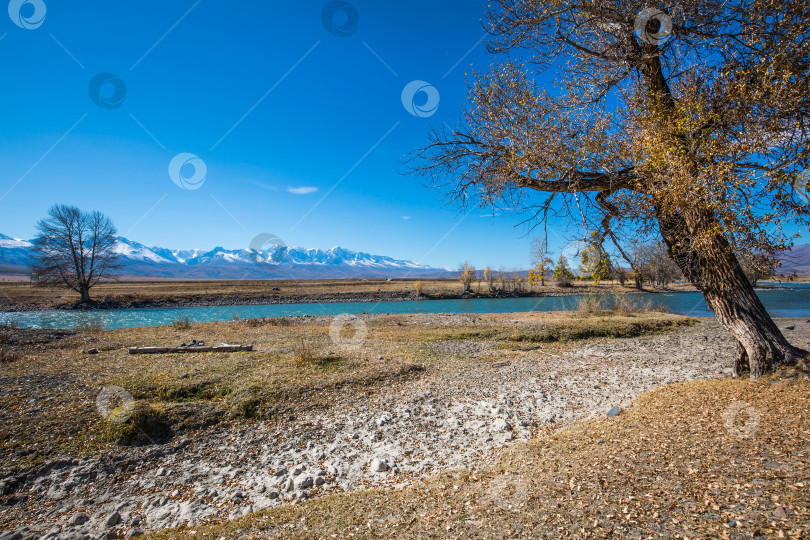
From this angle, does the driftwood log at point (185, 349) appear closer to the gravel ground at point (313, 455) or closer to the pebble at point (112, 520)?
the gravel ground at point (313, 455)

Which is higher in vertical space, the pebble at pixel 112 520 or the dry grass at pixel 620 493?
the dry grass at pixel 620 493

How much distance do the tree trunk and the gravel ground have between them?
280 cm

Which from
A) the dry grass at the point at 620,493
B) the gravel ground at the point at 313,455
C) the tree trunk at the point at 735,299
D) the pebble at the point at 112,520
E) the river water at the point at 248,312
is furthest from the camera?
the river water at the point at 248,312

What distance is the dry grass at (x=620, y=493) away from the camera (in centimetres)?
357

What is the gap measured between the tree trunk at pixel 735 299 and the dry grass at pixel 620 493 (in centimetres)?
106

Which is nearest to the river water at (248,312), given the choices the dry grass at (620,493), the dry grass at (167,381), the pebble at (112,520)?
the dry grass at (167,381)

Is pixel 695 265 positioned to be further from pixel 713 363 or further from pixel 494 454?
pixel 713 363

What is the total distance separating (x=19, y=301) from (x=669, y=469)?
267 ft

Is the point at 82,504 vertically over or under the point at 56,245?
under

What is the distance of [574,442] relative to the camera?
6.14 m

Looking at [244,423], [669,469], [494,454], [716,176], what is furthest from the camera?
[244,423]

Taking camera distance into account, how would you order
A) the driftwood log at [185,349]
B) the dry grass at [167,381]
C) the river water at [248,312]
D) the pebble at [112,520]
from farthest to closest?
the river water at [248,312], the driftwood log at [185,349], the dry grass at [167,381], the pebble at [112,520]

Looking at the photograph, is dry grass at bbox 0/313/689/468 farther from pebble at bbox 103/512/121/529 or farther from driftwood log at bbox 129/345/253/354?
pebble at bbox 103/512/121/529

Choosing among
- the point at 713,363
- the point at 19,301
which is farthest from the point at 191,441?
the point at 19,301
